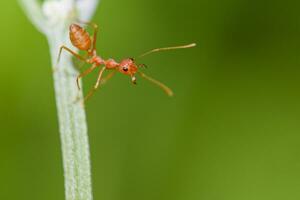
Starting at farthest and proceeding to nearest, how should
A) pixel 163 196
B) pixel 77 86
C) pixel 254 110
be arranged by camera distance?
1. pixel 254 110
2. pixel 163 196
3. pixel 77 86

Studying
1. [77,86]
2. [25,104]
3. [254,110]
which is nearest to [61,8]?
[77,86]

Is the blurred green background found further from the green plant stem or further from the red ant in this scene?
the green plant stem

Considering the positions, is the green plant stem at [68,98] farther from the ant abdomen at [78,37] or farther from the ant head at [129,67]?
the ant head at [129,67]

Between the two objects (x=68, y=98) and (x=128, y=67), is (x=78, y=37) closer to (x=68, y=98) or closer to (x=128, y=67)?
(x=68, y=98)

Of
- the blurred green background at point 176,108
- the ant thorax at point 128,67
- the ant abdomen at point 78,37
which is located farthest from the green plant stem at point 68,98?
the blurred green background at point 176,108

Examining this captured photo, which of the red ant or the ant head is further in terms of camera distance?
the ant head

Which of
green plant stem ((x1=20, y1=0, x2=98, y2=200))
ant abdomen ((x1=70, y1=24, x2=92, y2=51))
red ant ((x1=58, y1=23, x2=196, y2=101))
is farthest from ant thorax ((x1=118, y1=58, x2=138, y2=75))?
green plant stem ((x1=20, y1=0, x2=98, y2=200))

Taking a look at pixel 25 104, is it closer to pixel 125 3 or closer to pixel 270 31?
pixel 125 3

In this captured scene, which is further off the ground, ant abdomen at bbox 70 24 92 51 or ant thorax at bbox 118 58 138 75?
ant thorax at bbox 118 58 138 75
